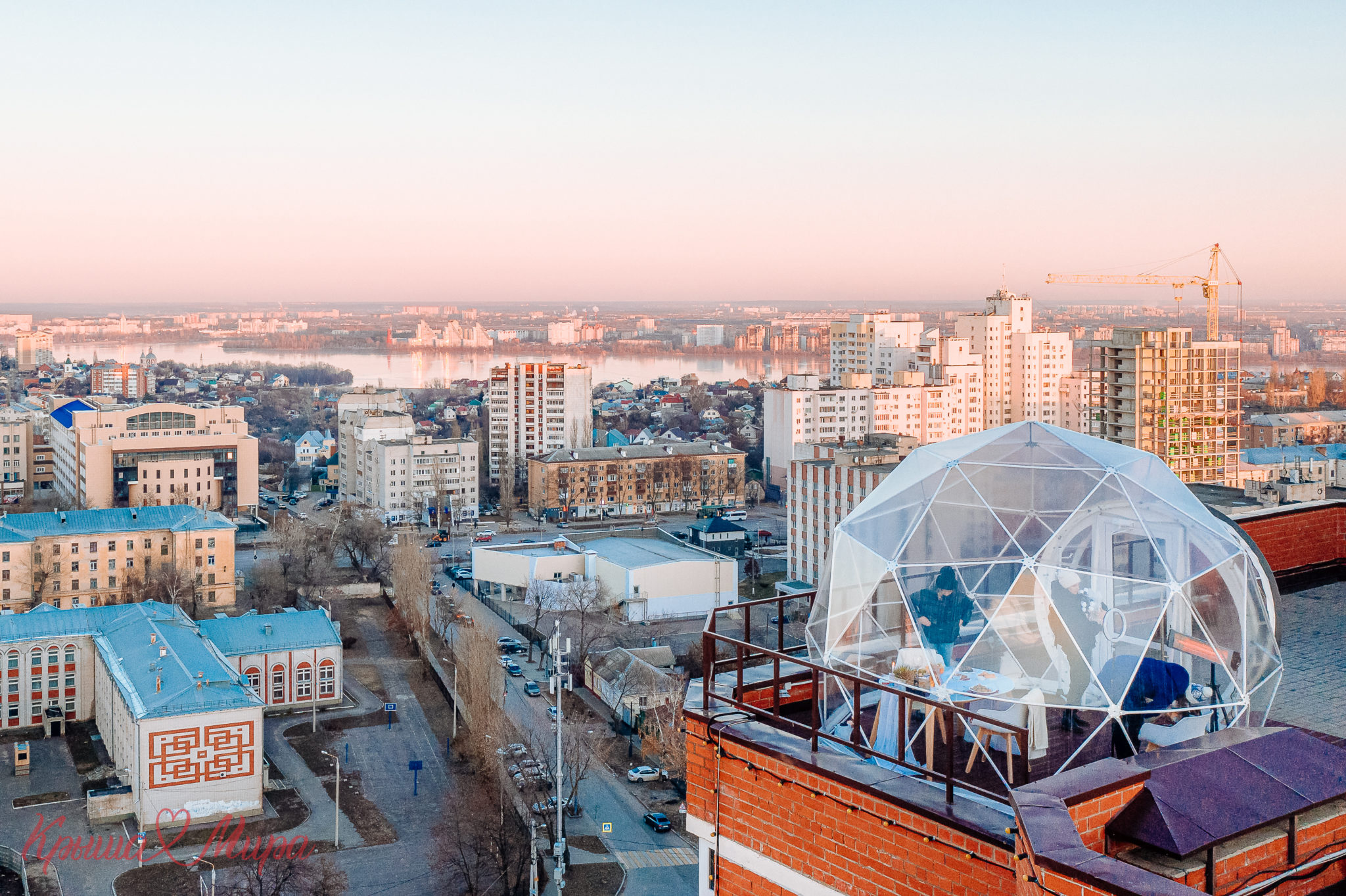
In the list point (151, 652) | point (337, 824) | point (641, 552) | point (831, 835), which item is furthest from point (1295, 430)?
point (831, 835)

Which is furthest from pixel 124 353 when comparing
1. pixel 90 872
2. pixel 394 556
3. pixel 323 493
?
pixel 90 872

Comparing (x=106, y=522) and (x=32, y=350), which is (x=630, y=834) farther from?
(x=32, y=350)

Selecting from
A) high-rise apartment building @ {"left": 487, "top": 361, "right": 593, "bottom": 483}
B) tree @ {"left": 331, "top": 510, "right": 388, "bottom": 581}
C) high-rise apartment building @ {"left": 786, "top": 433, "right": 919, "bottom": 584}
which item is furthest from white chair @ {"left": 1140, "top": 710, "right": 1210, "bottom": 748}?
high-rise apartment building @ {"left": 487, "top": 361, "right": 593, "bottom": 483}

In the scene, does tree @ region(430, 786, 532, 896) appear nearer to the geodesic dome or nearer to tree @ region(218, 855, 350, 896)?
tree @ region(218, 855, 350, 896)

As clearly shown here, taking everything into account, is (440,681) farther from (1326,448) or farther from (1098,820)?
(1326,448)

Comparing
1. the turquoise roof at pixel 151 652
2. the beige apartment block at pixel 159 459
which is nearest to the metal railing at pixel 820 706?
the turquoise roof at pixel 151 652

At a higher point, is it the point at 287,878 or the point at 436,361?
the point at 436,361

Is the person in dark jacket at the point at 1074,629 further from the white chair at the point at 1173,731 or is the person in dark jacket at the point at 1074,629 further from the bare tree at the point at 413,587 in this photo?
the bare tree at the point at 413,587
